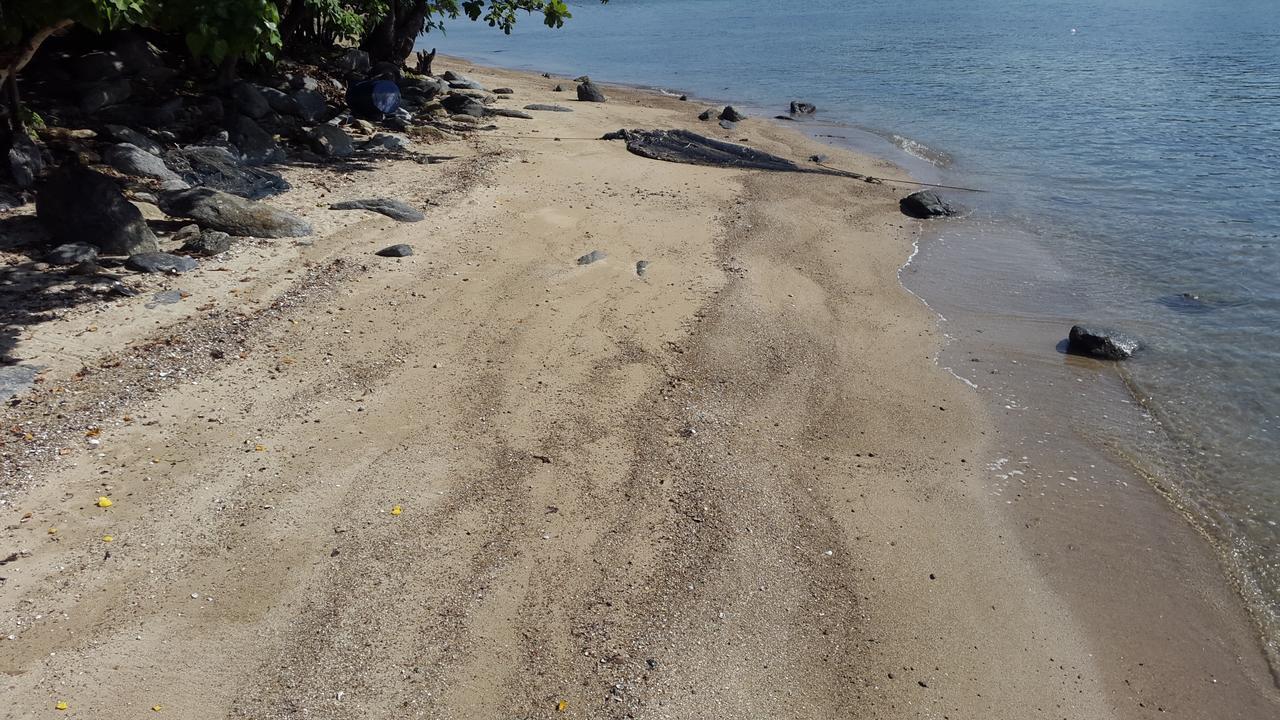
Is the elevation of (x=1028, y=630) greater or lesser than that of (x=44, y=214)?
lesser

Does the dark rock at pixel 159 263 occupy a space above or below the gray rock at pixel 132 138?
below

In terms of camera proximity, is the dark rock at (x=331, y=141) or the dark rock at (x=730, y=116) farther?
the dark rock at (x=730, y=116)

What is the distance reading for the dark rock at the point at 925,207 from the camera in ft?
44.7

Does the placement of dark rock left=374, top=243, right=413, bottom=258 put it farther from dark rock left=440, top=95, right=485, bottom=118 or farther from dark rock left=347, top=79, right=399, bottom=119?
dark rock left=440, top=95, right=485, bottom=118

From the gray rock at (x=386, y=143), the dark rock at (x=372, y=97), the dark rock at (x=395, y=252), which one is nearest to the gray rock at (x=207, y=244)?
the dark rock at (x=395, y=252)

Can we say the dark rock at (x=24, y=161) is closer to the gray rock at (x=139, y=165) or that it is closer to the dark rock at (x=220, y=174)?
the gray rock at (x=139, y=165)

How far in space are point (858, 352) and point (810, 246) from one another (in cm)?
333

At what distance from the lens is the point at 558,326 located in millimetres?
8305

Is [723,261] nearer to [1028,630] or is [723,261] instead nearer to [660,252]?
[660,252]

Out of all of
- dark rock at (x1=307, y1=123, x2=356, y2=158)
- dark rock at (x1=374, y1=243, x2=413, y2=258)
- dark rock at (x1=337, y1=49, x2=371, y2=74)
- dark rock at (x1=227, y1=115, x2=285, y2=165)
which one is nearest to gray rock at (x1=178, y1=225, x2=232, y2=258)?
dark rock at (x1=374, y1=243, x2=413, y2=258)

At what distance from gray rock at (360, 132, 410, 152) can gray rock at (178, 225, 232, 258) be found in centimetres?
474

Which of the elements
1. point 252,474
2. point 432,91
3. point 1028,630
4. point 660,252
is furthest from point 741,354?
point 432,91

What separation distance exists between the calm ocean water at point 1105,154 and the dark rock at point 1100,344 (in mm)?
164

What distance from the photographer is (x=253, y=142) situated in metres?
12.1
